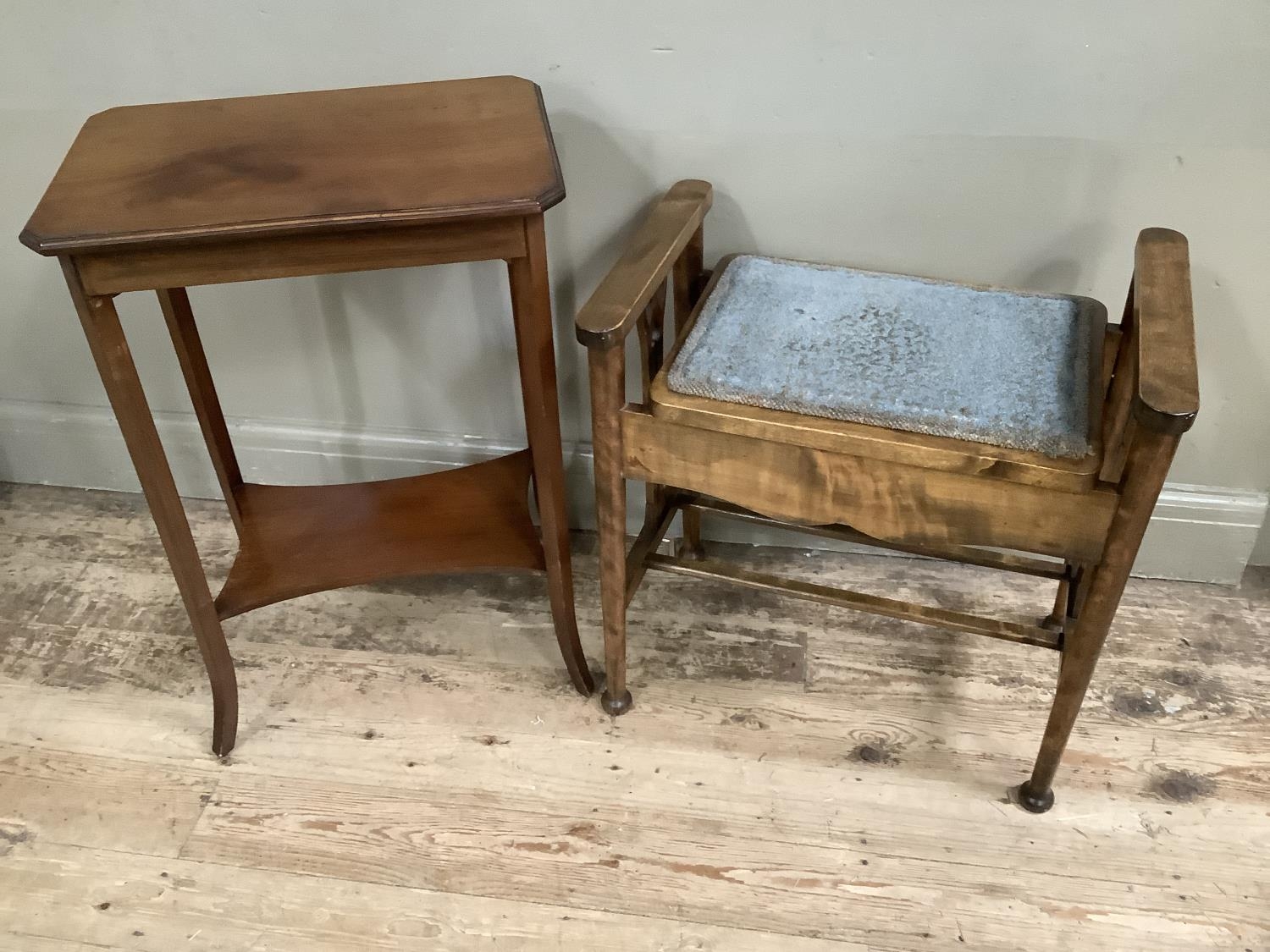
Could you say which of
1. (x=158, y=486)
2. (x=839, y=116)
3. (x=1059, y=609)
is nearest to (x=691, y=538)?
(x=1059, y=609)

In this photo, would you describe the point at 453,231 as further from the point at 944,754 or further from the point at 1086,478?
the point at 944,754

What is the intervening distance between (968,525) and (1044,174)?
19.2 inches

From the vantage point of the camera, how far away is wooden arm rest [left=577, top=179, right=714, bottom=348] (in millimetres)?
986

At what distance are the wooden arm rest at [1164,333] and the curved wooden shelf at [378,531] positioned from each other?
0.73 metres

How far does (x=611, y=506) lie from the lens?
1142 mm

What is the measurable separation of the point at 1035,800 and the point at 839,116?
33.5 inches

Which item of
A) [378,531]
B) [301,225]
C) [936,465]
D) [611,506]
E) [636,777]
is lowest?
[636,777]

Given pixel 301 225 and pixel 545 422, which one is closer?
pixel 301 225

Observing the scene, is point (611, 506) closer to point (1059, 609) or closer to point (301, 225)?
point (301, 225)

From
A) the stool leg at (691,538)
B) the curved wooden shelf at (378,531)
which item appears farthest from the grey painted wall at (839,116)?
the stool leg at (691,538)

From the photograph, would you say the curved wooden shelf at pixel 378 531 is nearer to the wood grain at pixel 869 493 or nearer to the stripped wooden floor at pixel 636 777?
the stripped wooden floor at pixel 636 777

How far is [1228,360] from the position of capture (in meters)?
1.33

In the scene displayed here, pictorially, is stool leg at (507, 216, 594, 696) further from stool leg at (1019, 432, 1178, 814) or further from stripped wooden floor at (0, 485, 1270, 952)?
stool leg at (1019, 432, 1178, 814)

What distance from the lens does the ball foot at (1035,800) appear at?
1.20 metres
